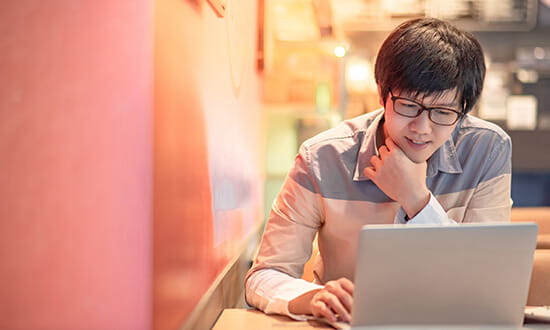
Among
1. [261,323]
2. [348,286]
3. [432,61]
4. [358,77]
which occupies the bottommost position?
[261,323]

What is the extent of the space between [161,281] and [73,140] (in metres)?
0.30

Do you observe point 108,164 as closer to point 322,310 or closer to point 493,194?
point 322,310

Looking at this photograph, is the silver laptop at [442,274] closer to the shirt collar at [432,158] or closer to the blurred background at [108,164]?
the blurred background at [108,164]

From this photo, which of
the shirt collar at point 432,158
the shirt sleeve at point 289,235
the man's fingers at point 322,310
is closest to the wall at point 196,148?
the shirt sleeve at point 289,235

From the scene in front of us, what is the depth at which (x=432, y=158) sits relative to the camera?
5.33 feet

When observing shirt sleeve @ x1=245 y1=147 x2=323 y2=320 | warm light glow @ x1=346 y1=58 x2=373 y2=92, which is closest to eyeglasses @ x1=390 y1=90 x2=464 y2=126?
shirt sleeve @ x1=245 y1=147 x2=323 y2=320

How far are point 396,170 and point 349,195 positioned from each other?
17cm

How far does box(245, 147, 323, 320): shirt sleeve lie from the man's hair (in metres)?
0.32

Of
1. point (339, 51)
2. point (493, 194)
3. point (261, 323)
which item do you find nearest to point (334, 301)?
point (261, 323)

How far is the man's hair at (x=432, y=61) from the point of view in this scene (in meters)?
1.43

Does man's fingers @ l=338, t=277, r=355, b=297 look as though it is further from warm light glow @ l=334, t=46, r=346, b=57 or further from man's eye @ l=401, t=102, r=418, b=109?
warm light glow @ l=334, t=46, r=346, b=57

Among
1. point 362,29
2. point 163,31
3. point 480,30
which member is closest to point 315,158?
point 163,31

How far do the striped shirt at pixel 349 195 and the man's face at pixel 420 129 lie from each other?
0.11 meters

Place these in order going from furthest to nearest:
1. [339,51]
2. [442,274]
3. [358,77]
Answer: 1. [358,77]
2. [339,51]
3. [442,274]
